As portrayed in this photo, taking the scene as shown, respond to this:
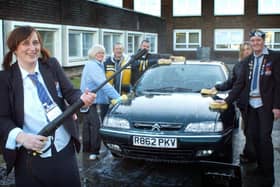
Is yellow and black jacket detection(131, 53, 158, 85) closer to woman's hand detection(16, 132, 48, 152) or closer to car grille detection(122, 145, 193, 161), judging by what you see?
car grille detection(122, 145, 193, 161)

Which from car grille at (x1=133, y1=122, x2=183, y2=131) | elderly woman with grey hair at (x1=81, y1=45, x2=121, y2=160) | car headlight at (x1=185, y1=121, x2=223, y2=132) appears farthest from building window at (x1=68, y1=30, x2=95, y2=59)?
car headlight at (x1=185, y1=121, x2=223, y2=132)

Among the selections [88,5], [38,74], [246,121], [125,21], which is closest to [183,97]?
[246,121]

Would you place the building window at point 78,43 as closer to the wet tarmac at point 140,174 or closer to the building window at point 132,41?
the building window at point 132,41

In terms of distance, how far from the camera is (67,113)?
2354 millimetres

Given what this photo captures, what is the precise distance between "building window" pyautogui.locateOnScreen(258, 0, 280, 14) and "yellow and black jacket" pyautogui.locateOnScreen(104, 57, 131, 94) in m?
28.2

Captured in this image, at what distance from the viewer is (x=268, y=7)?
3266 centimetres

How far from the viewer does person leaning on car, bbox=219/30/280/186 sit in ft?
15.7

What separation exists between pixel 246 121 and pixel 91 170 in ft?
7.03

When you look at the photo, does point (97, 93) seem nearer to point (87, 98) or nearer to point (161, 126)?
point (161, 126)

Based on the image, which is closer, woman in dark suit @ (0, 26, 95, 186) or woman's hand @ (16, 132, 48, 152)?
woman's hand @ (16, 132, 48, 152)

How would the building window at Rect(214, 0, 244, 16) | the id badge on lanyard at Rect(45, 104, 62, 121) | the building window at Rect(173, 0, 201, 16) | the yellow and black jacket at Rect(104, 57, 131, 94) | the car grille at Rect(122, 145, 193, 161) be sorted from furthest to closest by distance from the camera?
the building window at Rect(173, 0, 201, 16) → the building window at Rect(214, 0, 244, 16) → the yellow and black jacket at Rect(104, 57, 131, 94) → the car grille at Rect(122, 145, 193, 161) → the id badge on lanyard at Rect(45, 104, 62, 121)

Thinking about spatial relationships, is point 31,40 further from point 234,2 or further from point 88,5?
point 234,2

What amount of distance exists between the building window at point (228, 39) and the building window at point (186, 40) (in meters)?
1.56

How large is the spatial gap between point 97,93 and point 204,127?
185cm
